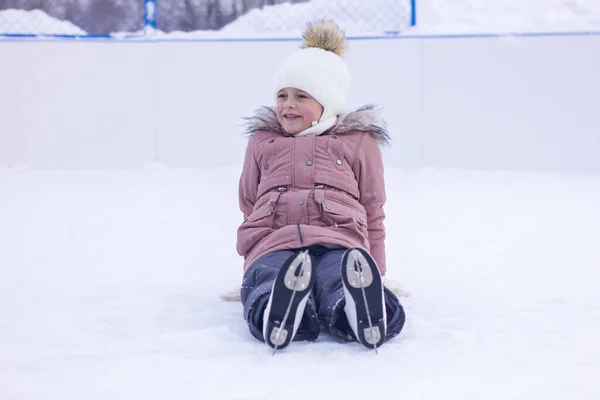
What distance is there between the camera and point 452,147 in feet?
14.4

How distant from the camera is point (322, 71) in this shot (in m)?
1.97

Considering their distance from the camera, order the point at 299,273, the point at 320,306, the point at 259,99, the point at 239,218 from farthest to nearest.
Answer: the point at 259,99 < the point at 239,218 < the point at 320,306 < the point at 299,273

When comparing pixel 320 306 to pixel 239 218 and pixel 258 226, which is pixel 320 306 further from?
pixel 239 218

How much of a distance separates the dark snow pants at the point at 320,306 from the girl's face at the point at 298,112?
41 centimetres

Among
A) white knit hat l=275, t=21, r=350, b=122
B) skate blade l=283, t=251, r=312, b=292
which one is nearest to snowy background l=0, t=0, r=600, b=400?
skate blade l=283, t=251, r=312, b=292

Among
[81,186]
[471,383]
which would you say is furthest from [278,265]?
[81,186]

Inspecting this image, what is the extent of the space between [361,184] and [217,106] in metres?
2.78

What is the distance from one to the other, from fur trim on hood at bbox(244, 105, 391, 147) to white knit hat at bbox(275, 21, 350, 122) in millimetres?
51

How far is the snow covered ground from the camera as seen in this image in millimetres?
1306

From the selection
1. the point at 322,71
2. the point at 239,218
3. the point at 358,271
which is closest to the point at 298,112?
the point at 322,71

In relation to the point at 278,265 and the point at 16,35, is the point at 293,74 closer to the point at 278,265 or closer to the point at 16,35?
the point at 278,265

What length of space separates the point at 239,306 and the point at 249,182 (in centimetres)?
31

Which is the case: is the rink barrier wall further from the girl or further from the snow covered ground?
the girl

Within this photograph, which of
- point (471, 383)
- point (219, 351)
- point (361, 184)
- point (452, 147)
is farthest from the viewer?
point (452, 147)
